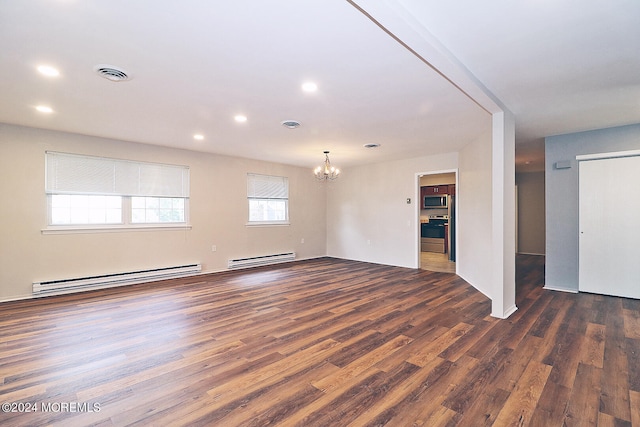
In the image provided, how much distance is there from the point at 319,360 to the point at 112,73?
10.5 feet

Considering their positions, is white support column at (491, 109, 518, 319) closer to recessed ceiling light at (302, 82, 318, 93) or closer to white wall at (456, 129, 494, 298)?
white wall at (456, 129, 494, 298)

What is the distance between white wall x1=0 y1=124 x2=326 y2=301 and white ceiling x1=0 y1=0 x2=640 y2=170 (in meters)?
0.56

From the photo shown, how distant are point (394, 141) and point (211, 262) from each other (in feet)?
14.8

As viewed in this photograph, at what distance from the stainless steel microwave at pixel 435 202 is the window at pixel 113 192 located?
7.38 m

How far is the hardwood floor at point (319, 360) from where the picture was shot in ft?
6.28

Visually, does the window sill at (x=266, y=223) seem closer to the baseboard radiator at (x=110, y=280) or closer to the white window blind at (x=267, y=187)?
the white window blind at (x=267, y=187)

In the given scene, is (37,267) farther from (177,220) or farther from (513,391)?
(513,391)

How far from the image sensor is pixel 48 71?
8.77 ft

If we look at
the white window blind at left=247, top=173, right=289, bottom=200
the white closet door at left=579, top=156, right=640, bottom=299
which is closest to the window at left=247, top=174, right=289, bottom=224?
the white window blind at left=247, top=173, right=289, bottom=200

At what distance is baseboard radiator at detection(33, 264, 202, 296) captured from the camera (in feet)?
14.9

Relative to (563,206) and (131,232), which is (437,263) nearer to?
(563,206)

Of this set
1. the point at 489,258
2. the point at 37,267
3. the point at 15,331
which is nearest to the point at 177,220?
the point at 37,267

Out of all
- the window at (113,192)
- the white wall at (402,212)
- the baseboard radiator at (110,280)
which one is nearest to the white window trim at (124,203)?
the window at (113,192)

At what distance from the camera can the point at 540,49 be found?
231cm
